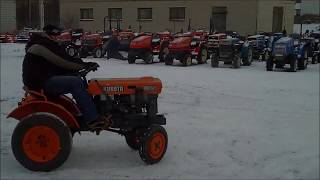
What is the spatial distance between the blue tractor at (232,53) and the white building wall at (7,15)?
87.8 ft

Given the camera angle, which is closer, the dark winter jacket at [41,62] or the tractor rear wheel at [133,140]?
the dark winter jacket at [41,62]

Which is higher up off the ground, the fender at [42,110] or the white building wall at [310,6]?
the white building wall at [310,6]

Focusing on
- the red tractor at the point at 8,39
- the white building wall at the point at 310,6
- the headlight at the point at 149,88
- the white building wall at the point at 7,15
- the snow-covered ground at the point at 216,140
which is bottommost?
the snow-covered ground at the point at 216,140

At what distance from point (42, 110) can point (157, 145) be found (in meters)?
1.40

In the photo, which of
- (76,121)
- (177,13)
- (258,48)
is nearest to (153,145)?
(76,121)

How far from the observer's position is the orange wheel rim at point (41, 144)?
523 cm

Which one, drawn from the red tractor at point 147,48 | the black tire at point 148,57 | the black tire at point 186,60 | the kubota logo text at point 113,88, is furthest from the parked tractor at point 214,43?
the kubota logo text at point 113,88

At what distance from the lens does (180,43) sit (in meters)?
17.7

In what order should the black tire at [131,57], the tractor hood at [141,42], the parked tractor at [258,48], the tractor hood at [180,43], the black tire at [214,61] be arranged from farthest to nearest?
the parked tractor at [258,48]
the tractor hood at [141,42]
the black tire at [131,57]
the tractor hood at [180,43]
the black tire at [214,61]

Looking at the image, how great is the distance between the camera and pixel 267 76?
13984 mm

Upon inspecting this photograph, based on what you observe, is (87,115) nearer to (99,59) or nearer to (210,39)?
(210,39)

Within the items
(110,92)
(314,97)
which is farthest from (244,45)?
(110,92)

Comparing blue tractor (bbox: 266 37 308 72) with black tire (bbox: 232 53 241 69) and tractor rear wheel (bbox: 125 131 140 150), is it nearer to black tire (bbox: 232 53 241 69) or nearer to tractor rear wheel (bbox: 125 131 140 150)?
black tire (bbox: 232 53 241 69)

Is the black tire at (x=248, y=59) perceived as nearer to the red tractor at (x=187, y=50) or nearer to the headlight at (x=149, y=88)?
the red tractor at (x=187, y=50)
